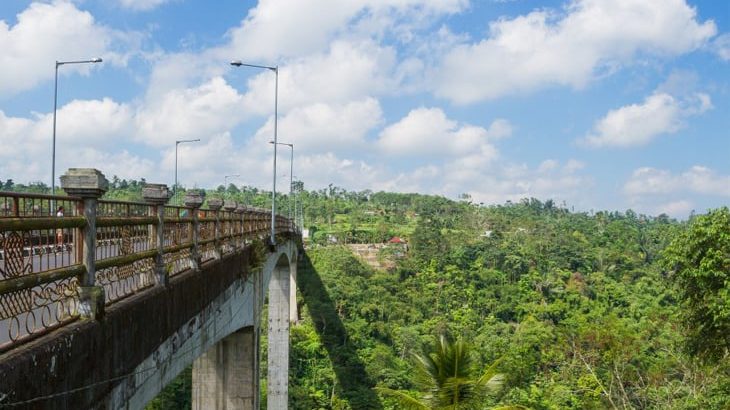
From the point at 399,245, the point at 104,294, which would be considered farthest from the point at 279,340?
the point at 399,245

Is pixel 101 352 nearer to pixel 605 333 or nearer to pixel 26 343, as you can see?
pixel 26 343

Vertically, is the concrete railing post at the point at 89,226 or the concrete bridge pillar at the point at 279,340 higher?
the concrete railing post at the point at 89,226

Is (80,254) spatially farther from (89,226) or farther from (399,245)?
(399,245)

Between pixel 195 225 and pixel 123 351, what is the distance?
363cm

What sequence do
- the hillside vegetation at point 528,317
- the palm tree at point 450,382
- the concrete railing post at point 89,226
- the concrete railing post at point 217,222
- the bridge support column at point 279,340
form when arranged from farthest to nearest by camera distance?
the bridge support column at point 279,340
the hillside vegetation at point 528,317
the palm tree at point 450,382
the concrete railing post at point 217,222
the concrete railing post at point 89,226

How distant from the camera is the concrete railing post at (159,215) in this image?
6355mm

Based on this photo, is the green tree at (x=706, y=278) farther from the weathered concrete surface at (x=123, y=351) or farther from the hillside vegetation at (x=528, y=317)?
the weathered concrete surface at (x=123, y=351)

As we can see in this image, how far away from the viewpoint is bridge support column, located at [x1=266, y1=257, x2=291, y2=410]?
3173 centimetres

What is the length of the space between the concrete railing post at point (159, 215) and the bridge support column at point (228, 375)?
7.55 metres

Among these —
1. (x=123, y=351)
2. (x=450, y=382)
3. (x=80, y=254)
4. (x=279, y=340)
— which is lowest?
(x=279, y=340)

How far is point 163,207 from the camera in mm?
6625

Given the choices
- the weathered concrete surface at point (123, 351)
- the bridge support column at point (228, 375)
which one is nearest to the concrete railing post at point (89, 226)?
the weathered concrete surface at point (123, 351)

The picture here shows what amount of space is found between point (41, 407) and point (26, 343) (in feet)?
1.36

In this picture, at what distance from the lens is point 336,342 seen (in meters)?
46.4
